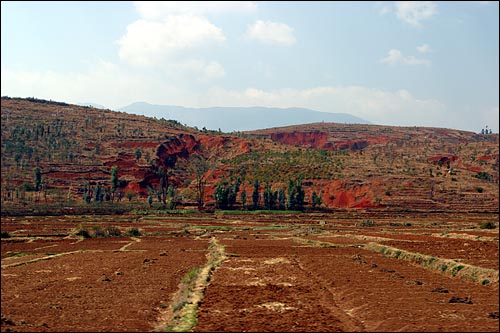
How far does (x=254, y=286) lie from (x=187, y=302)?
16.3ft

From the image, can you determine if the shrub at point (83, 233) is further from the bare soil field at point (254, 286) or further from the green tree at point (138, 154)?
the green tree at point (138, 154)

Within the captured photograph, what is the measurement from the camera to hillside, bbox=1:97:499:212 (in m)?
104

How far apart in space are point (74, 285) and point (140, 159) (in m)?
113

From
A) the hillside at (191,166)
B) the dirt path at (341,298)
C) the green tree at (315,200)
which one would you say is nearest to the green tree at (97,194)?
the hillside at (191,166)

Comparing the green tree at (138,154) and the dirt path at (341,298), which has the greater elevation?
the green tree at (138,154)

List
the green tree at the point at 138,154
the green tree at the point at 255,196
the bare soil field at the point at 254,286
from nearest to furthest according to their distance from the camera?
the bare soil field at the point at 254,286
the green tree at the point at 255,196
the green tree at the point at 138,154

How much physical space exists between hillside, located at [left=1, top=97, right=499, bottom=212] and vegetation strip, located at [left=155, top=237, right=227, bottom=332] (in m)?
76.9

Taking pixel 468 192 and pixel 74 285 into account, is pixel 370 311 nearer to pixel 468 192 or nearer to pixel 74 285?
pixel 74 285

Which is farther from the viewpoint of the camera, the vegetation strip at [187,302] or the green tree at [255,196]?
the green tree at [255,196]

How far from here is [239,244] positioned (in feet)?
147

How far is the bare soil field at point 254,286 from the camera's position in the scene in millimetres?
15867

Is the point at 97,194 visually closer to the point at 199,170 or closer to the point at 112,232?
the point at 199,170

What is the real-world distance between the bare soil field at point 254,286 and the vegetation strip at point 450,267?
8cm

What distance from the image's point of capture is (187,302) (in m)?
19.2
